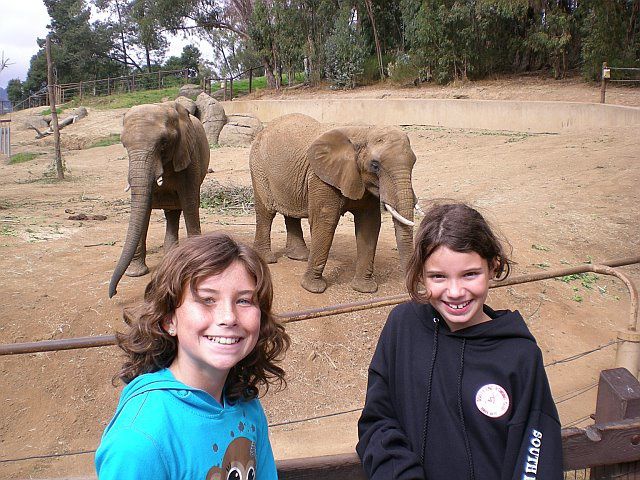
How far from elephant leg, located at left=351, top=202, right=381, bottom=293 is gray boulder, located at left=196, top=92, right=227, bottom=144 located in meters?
15.9

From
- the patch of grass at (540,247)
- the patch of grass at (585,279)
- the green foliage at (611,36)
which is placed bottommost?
the patch of grass at (585,279)

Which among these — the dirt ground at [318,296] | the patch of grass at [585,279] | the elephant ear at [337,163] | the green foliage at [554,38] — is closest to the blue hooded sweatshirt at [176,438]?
the dirt ground at [318,296]

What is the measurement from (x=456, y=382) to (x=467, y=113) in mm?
19805

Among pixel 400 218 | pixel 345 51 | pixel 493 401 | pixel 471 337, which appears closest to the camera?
pixel 493 401

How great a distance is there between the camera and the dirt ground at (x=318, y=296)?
16.8ft

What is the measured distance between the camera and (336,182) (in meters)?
6.14

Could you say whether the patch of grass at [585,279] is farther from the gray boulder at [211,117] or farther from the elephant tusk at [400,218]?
the gray boulder at [211,117]

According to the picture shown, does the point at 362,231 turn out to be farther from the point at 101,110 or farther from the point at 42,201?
the point at 101,110

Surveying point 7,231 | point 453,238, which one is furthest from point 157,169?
point 453,238

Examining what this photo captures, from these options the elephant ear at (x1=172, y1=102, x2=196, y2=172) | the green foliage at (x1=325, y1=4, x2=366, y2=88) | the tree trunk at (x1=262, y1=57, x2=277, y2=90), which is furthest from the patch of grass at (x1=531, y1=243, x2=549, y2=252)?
the tree trunk at (x1=262, y1=57, x2=277, y2=90)

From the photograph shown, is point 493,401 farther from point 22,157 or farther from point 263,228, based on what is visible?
point 22,157

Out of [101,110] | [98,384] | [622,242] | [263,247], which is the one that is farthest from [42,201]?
[101,110]

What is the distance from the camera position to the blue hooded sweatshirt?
137cm

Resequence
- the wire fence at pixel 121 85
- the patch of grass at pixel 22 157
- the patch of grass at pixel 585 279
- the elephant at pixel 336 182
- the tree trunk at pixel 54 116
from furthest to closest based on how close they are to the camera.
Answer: the wire fence at pixel 121 85
the patch of grass at pixel 22 157
the tree trunk at pixel 54 116
the patch of grass at pixel 585 279
the elephant at pixel 336 182
